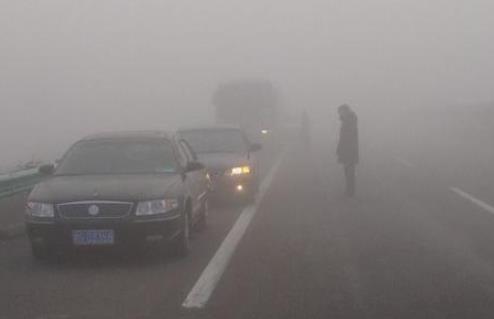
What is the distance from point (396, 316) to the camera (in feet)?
23.9

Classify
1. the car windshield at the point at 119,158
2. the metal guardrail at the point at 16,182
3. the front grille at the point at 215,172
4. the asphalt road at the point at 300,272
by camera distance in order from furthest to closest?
the front grille at the point at 215,172 < the metal guardrail at the point at 16,182 < the car windshield at the point at 119,158 < the asphalt road at the point at 300,272

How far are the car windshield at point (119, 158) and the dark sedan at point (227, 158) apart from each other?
15.5 ft

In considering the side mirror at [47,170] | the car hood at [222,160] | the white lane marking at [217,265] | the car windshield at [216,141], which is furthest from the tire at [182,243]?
the car windshield at [216,141]

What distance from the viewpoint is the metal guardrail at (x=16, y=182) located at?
1264cm

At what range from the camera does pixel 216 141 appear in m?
17.9

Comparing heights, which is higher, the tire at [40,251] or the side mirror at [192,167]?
the side mirror at [192,167]

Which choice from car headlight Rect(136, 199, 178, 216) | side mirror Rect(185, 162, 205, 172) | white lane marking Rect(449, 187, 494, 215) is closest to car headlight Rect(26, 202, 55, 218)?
car headlight Rect(136, 199, 178, 216)

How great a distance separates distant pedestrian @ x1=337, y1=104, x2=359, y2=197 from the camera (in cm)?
1803

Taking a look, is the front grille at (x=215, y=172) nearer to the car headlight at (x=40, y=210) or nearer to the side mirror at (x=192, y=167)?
the side mirror at (x=192, y=167)

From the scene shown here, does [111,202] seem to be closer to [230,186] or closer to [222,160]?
[230,186]

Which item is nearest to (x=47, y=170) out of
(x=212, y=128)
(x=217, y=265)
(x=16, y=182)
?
(x=16, y=182)

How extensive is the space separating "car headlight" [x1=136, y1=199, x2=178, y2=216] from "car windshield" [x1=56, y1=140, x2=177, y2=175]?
1062 millimetres

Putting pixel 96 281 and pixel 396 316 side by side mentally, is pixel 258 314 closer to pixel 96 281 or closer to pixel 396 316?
pixel 396 316

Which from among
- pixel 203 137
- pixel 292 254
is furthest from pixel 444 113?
pixel 292 254
